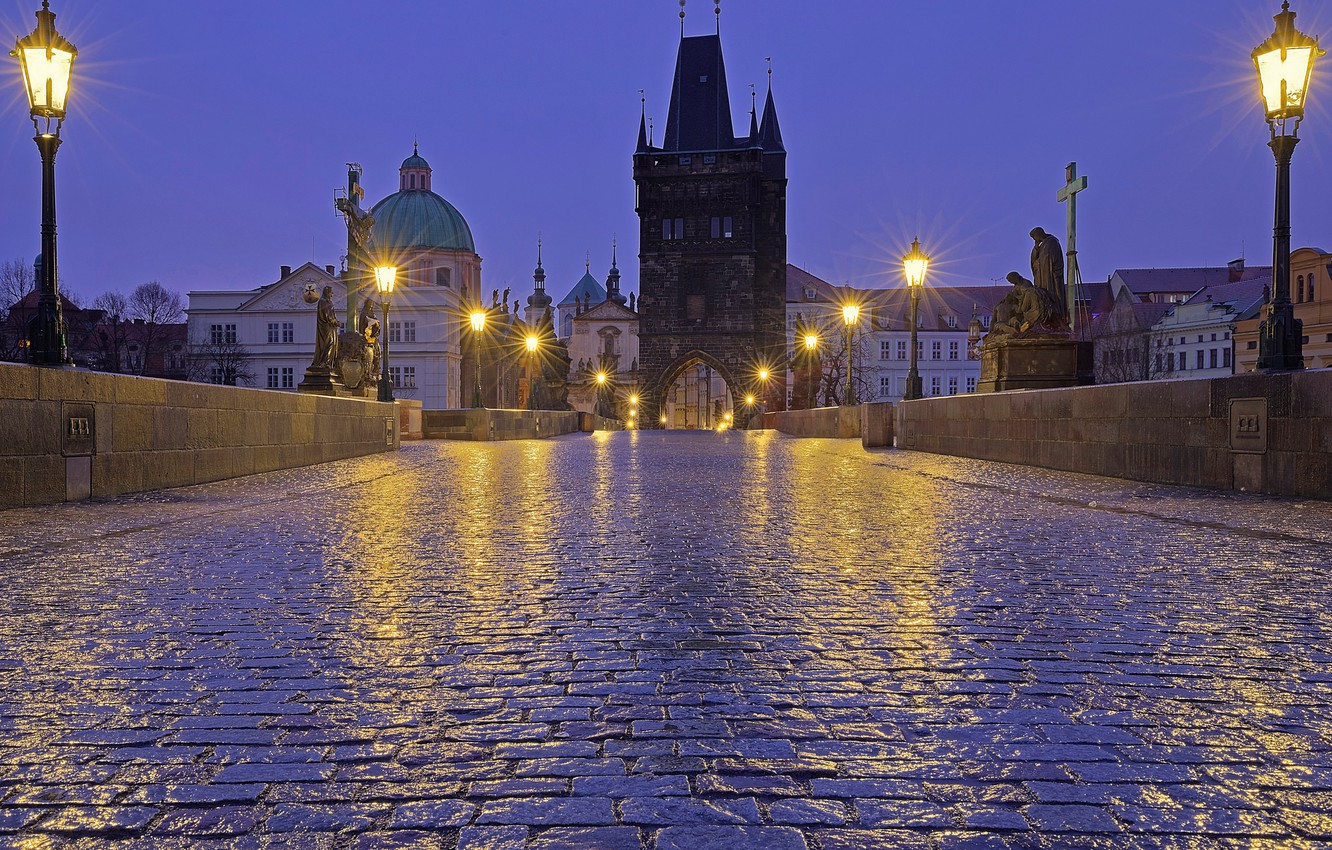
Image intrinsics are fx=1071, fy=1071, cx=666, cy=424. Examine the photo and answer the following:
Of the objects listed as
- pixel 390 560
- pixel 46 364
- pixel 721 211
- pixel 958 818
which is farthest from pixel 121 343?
pixel 958 818

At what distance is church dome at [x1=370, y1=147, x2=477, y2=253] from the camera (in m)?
89.3

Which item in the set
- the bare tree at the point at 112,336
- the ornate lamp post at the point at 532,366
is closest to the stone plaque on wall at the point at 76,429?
the ornate lamp post at the point at 532,366

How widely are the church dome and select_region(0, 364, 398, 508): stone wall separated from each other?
77.5m

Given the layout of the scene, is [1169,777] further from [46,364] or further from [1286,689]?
[46,364]

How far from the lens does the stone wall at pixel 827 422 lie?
30656 mm

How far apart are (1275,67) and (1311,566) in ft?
20.9

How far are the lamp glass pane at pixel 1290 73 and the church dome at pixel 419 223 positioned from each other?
273ft

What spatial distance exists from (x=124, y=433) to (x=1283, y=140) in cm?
1098

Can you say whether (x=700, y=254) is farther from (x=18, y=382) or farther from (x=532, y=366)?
(x=18, y=382)

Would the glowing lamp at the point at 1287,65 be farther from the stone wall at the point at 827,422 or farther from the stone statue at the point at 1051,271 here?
the stone wall at the point at 827,422

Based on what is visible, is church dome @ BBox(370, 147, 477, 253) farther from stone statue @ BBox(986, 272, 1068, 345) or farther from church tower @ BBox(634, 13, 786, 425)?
stone statue @ BBox(986, 272, 1068, 345)

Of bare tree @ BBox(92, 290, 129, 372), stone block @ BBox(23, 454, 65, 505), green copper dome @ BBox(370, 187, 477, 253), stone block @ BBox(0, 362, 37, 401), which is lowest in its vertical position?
stone block @ BBox(23, 454, 65, 505)

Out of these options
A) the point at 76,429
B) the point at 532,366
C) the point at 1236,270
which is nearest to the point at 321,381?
the point at 76,429

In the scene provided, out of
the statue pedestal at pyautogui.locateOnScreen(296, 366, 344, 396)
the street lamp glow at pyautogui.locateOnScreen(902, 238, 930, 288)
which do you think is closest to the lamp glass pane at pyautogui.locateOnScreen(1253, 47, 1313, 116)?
the street lamp glow at pyautogui.locateOnScreen(902, 238, 930, 288)
